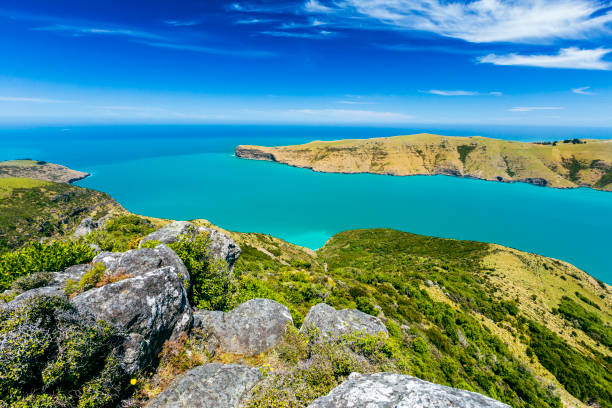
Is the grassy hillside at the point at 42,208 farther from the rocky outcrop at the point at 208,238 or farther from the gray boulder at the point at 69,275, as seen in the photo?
the gray boulder at the point at 69,275

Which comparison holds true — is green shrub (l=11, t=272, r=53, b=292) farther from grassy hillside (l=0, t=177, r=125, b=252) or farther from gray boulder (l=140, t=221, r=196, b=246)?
grassy hillside (l=0, t=177, r=125, b=252)

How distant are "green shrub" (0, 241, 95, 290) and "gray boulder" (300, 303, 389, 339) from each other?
12.7 m

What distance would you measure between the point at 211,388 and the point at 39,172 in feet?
781

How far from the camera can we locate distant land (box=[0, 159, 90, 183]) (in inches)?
6240

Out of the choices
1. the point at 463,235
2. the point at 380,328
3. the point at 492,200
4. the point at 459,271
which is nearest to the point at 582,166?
the point at 492,200

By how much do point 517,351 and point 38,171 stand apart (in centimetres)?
24865

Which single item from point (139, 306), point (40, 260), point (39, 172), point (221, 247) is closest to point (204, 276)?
point (221, 247)

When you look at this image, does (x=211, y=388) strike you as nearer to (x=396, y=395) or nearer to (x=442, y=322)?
(x=396, y=395)

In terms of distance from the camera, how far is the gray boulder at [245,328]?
399 inches

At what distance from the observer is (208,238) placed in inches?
670

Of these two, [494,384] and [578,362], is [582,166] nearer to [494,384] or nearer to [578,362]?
[578,362]

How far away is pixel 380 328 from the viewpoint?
11398mm

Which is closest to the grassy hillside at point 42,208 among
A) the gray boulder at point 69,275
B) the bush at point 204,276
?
the gray boulder at point 69,275

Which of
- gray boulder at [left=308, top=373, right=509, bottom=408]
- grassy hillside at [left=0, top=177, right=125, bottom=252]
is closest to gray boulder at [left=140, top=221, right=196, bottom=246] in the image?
gray boulder at [left=308, top=373, right=509, bottom=408]
